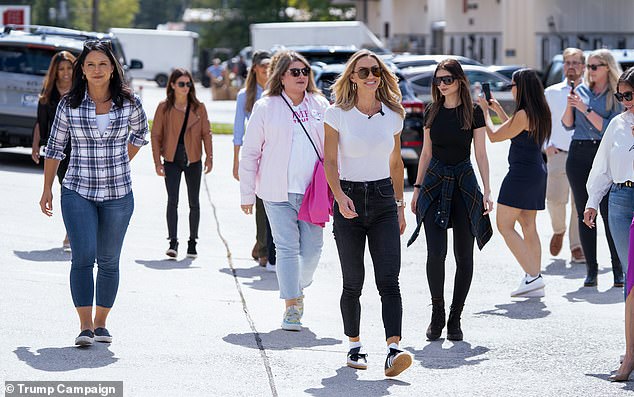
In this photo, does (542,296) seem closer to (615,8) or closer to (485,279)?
(485,279)

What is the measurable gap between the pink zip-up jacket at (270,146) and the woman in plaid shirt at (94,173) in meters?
0.99

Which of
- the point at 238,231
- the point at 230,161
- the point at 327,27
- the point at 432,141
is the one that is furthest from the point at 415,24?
the point at 432,141

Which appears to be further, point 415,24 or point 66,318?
point 415,24

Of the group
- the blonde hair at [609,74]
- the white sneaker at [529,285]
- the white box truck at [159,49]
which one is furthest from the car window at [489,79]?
the white box truck at [159,49]

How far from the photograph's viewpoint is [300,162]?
26.4 ft

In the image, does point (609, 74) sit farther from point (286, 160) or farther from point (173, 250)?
point (173, 250)

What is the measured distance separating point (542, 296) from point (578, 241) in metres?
1.82

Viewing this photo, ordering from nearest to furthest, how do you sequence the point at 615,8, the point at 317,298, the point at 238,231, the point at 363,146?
the point at 363,146
the point at 317,298
the point at 238,231
the point at 615,8

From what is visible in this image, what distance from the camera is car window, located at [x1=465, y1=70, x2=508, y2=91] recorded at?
91.9 ft

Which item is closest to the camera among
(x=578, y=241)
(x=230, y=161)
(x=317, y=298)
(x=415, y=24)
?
(x=317, y=298)

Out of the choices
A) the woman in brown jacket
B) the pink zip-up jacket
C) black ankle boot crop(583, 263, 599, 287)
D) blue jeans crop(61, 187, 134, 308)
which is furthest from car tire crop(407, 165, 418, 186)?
blue jeans crop(61, 187, 134, 308)

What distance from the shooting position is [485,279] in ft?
34.5

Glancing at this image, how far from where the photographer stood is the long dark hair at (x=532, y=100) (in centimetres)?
920

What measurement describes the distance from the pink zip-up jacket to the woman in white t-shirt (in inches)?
40.1
